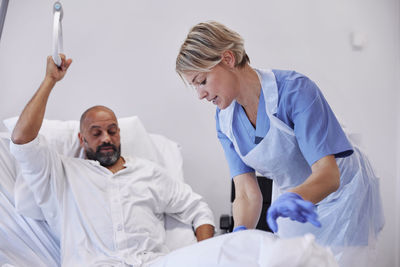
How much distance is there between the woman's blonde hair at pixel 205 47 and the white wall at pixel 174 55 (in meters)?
1.15

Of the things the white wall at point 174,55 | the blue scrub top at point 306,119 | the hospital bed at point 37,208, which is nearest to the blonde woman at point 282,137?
the blue scrub top at point 306,119

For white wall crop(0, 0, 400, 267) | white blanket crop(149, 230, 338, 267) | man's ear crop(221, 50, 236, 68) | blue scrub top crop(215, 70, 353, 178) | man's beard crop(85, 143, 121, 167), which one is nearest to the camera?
white blanket crop(149, 230, 338, 267)

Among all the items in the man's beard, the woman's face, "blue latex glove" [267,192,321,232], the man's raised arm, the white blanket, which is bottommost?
the man's beard

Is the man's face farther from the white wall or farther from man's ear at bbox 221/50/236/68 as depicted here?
man's ear at bbox 221/50/236/68

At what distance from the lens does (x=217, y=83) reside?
1.12 metres

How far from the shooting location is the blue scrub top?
0.99 metres

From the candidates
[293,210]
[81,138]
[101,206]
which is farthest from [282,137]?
[81,138]

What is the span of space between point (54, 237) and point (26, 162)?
Result: 1.04 feet

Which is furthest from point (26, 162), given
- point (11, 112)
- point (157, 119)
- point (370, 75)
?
point (370, 75)

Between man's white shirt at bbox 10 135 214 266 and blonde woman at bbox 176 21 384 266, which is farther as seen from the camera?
man's white shirt at bbox 10 135 214 266

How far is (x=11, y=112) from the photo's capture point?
2.14 meters

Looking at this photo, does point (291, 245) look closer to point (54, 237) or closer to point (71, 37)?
point (54, 237)

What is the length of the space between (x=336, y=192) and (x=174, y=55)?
1.32 metres

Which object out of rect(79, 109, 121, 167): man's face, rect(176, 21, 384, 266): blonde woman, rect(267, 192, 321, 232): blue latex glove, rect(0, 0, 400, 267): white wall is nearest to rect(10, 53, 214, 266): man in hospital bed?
rect(79, 109, 121, 167): man's face
